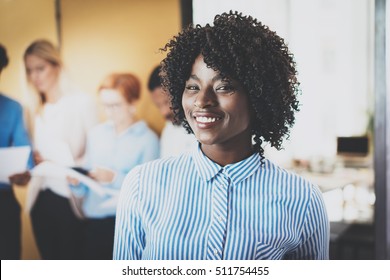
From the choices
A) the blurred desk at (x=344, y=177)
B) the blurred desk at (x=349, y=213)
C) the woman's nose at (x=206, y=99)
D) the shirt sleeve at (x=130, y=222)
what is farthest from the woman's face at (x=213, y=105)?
the blurred desk at (x=344, y=177)

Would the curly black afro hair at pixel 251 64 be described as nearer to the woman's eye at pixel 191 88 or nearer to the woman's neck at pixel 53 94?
the woman's eye at pixel 191 88

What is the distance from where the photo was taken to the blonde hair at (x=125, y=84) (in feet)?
5.97

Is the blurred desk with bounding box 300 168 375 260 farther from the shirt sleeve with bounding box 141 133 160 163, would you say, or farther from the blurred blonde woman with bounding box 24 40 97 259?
the blurred blonde woman with bounding box 24 40 97 259

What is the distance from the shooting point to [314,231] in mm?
1215

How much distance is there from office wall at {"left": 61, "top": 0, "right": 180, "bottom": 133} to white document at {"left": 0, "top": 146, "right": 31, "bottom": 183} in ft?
1.22

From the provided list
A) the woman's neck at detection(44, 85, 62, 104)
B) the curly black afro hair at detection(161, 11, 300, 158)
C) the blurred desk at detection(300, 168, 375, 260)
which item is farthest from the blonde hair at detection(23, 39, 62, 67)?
the blurred desk at detection(300, 168, 375, 260)

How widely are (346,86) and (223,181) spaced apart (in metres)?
2.61

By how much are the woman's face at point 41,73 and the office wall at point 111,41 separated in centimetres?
7

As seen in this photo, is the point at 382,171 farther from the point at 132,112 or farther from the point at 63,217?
the point at 63,217

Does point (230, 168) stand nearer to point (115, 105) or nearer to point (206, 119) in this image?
point (206, 119)

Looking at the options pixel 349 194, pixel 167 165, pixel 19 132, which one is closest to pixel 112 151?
pixel 19 132

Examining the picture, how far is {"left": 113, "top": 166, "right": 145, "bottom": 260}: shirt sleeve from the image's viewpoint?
1.22m

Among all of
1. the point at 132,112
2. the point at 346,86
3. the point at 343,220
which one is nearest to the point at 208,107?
the point at 132,112

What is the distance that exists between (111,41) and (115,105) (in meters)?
0.26
